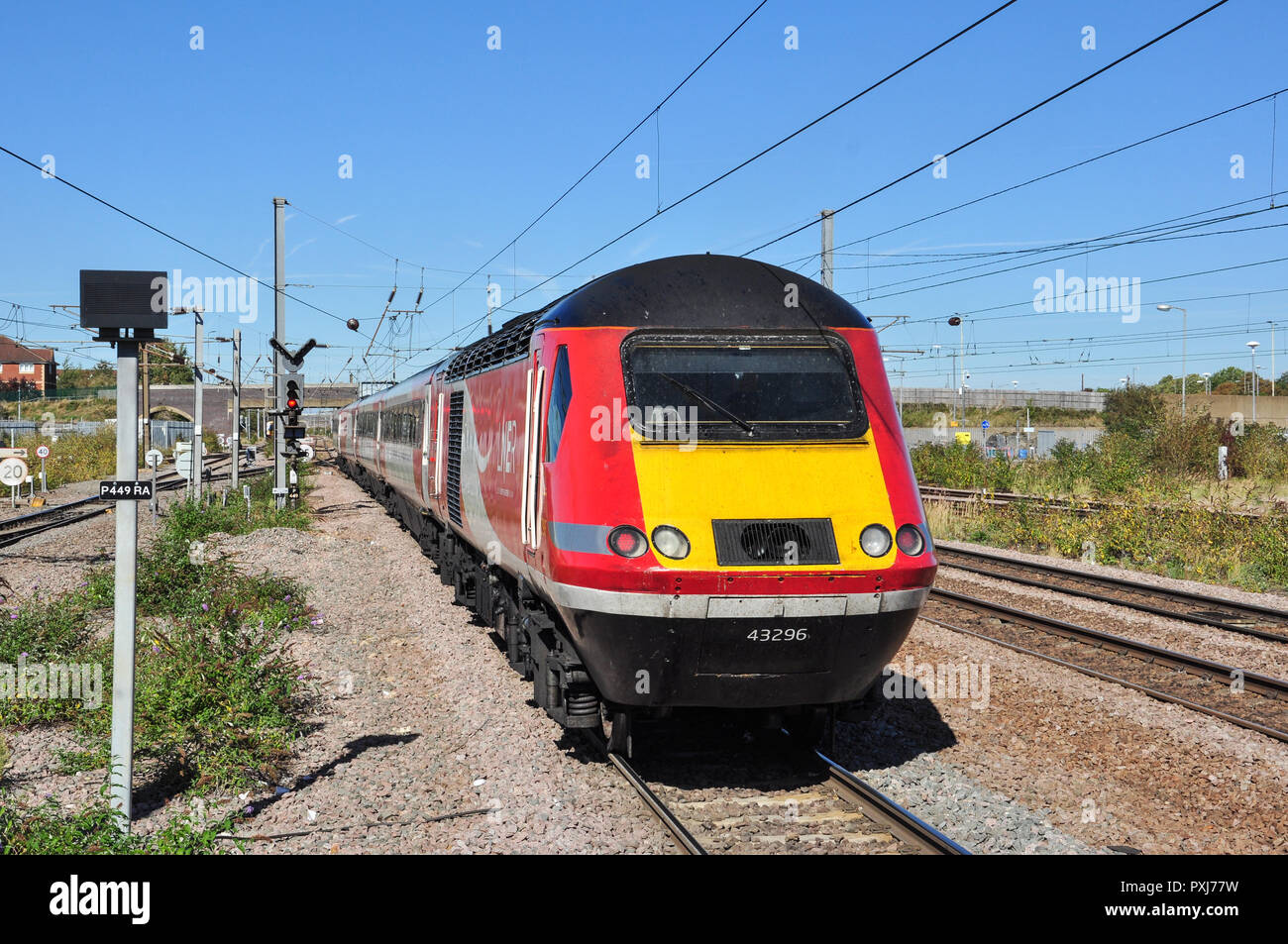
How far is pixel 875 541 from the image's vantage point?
629 cm

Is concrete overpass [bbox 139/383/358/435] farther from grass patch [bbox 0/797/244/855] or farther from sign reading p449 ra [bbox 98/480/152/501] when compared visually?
grass patch [bbox 0/797/244/855]

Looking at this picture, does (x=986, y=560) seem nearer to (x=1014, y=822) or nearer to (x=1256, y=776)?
(x=1256, y=776)

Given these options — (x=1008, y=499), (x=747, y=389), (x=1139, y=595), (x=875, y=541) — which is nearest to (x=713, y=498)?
(x=747, y=389)

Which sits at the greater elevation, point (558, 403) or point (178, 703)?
point (558, 403)

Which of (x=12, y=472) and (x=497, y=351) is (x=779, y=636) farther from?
(x=12, y=472)

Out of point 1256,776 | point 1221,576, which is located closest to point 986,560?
point 1221,576

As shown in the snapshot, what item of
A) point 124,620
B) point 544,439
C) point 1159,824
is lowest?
point 1159,824

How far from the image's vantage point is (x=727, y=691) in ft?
20.7

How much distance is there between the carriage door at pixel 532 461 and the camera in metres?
7.15

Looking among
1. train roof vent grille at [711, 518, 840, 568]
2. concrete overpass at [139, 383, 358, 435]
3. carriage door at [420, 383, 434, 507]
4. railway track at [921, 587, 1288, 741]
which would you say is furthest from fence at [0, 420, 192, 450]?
train roof vent grille at [711, 518, 840, 568]

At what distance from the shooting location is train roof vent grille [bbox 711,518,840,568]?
6.09 metres

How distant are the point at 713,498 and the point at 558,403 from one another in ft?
4.21
